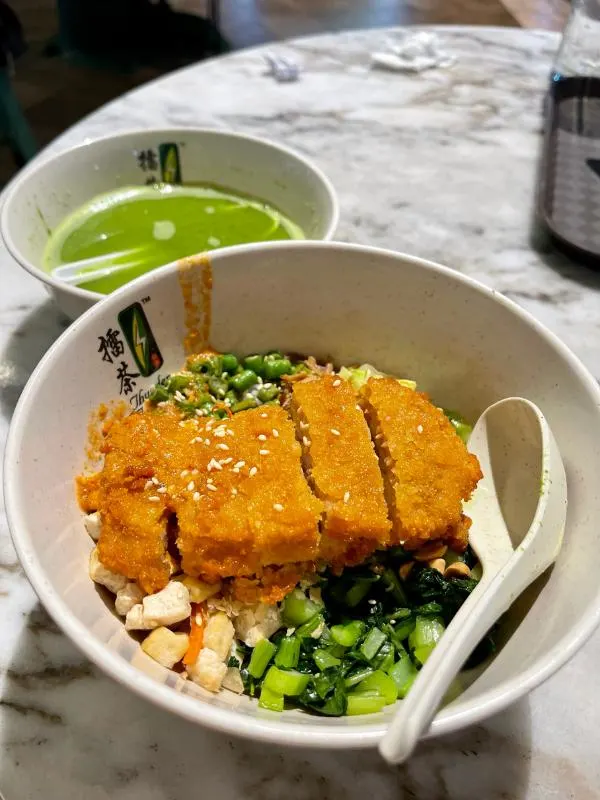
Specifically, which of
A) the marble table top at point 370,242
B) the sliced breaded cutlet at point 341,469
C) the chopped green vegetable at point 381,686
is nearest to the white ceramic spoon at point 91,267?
the marble table top at point 370,242

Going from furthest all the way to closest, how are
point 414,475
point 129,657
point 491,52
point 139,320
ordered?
point 491,52, point 139,320, point 414,475, point 129,657

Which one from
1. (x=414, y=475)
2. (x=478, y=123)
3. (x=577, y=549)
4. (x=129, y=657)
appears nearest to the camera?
(x=129, y=657)

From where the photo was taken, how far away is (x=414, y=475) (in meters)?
1.20

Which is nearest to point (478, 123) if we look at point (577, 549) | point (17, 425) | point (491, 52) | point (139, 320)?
point (491, 52)

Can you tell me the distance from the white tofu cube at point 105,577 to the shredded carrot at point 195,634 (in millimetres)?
126

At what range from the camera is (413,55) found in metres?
3.21

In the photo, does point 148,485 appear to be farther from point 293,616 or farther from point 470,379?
point 470,379

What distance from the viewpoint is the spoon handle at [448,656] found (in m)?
0.75

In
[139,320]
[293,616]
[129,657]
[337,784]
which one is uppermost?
[139,320]

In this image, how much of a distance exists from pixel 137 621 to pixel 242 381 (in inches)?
23.1

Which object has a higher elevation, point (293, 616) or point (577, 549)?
point (577, 549)

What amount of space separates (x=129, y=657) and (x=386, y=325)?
2.85 feet

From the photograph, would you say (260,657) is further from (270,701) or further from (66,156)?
(66,156)

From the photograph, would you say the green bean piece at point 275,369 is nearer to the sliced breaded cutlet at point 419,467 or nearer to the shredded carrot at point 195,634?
the sliced breaded cutlet at point 419,467
